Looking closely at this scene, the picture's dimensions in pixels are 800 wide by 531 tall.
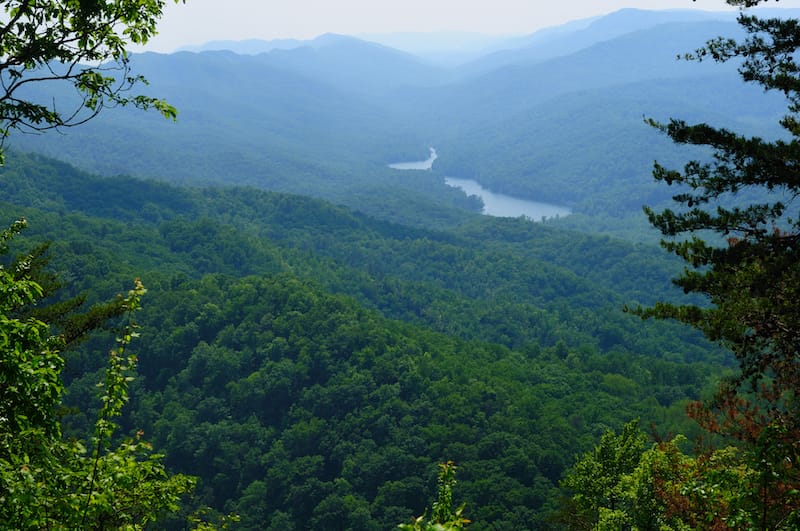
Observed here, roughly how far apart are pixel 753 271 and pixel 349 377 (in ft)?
178

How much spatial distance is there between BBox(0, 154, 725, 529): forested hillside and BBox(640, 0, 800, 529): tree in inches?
1218

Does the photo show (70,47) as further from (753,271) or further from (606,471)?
(606,471)

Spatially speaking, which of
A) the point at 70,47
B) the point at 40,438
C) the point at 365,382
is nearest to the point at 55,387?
the point at 40,438

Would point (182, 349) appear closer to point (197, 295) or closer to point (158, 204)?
point (197, 295)

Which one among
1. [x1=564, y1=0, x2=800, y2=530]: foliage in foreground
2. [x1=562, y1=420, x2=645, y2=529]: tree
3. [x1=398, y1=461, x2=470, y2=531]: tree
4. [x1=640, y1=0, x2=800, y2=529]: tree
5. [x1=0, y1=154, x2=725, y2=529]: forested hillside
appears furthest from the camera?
[x1=0, y1=154, x2=725, y2=529]: forested hillside

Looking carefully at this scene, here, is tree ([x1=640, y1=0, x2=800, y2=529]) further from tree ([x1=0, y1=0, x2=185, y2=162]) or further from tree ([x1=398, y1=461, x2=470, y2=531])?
Answer: tree ([x1=0, y1=0, x2=185, y2=162])

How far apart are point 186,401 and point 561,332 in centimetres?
5796

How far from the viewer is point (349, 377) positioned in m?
60.2

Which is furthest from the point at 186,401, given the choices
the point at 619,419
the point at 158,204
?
the point at 158,204

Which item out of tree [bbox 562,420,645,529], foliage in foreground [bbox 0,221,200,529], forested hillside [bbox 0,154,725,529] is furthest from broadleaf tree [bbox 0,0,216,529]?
forested hillside [bbox 0,154,725,529]

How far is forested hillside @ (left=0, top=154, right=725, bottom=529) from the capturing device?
4725 cm

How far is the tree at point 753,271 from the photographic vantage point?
7.42m

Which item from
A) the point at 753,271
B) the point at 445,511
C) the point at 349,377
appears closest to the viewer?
the point at 445,511

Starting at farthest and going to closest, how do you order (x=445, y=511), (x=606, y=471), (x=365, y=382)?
(x=365, y=382)
(x=606, y=471)
(x=445, y=511)
